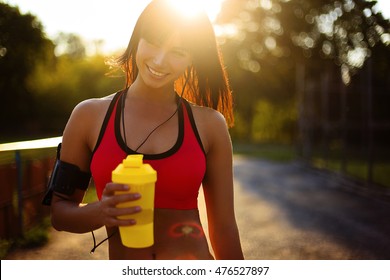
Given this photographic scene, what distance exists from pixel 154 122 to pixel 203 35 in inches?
13.5

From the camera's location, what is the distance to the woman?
1.74 metres

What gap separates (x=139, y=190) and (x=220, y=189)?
0.50 m

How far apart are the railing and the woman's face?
11.4ft

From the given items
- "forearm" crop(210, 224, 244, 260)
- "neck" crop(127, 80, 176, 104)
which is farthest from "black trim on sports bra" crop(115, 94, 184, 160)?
"forearm" crop(210, 224, 244, 260)

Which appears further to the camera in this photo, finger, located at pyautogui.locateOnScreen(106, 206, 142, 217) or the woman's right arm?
the woman's right arm

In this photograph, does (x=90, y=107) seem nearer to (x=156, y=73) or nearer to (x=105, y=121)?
(x=105, y=121)

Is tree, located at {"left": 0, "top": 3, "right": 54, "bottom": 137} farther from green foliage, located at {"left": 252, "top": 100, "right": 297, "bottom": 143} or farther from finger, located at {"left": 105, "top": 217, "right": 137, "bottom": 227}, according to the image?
green foliage, located at {"left": 252, "top": 100, "right": 297, "bottom": 143}

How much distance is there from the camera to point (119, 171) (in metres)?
1.47

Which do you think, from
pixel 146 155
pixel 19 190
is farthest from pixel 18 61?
pixel 146 155

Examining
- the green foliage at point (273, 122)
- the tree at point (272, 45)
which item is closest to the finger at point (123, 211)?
the tree at point (272, 45)

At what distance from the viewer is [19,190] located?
616cm

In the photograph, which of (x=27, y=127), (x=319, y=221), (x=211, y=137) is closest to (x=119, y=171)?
(x=211, y=137)

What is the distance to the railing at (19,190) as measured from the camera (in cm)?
579

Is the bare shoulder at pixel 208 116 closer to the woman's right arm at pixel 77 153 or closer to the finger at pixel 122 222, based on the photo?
the woman's right arm at pixel 77 153
